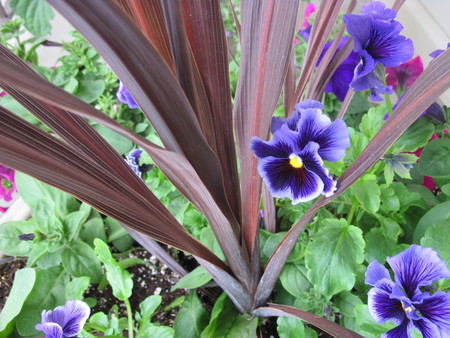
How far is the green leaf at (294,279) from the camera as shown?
0.60 meters

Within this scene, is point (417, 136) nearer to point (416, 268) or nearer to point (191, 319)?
point (416, 268)

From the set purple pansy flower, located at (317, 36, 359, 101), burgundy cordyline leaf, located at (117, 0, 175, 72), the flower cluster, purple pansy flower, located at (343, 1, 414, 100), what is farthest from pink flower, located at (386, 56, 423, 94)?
burgundy cordyline leaf, located at (117, 0, 175, 72)

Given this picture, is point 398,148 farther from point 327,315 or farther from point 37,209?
point 37,209

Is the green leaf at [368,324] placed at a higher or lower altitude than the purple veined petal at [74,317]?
lower

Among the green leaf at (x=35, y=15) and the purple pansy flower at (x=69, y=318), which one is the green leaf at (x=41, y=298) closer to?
the purple pansy flower at (x=69, y=318)

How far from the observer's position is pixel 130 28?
32cm

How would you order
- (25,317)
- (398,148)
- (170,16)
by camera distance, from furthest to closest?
(25,317) → (398,148) → (170,16)

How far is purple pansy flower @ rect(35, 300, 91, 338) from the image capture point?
1.70ft

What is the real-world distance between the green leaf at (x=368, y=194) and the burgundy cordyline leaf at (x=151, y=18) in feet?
0.93

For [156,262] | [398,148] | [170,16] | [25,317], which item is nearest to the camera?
[170,16]

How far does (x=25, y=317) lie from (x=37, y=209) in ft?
0.57

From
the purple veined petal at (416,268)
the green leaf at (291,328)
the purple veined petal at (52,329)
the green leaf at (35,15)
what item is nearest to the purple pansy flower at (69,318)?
the purple veined petal at (52,329)

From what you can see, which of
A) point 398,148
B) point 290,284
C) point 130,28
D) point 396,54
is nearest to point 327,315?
point 290,284

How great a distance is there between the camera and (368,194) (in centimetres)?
54
